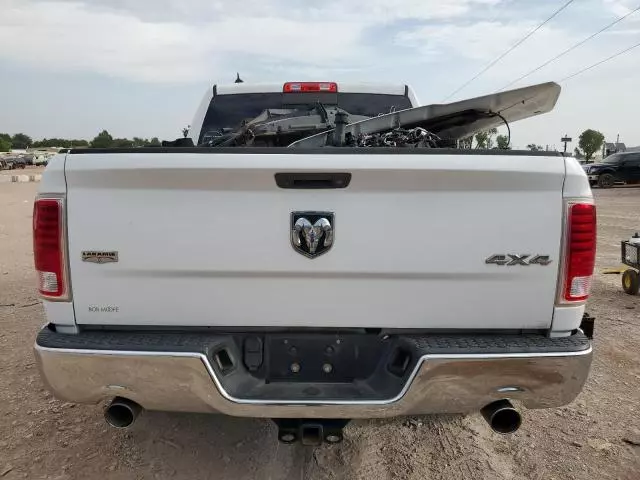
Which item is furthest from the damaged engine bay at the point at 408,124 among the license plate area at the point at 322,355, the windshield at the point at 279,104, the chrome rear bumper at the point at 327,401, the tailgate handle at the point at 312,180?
the chrome rear bumper at the point at 327,401

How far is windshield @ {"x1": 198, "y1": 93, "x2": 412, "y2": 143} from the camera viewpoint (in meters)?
5.61

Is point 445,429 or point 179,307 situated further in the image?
point 445,429

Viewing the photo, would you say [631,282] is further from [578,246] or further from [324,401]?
[324,401]

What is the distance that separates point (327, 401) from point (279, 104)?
3.95 metres

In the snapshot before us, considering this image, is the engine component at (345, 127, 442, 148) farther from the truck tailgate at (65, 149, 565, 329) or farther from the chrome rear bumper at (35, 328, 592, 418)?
the chrome rear bumper at (35, 328, 592, 418)

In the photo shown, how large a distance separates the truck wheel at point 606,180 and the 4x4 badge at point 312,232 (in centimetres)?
2972

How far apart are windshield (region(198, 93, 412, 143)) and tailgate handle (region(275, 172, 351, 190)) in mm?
3343

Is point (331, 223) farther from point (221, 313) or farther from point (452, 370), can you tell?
point (452, 370)

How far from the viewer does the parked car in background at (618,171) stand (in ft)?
90.5

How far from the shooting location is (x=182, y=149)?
8.04 ft

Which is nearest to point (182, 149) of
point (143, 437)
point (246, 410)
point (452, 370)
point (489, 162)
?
point (246, 410)

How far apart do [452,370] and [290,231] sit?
951 millimetres

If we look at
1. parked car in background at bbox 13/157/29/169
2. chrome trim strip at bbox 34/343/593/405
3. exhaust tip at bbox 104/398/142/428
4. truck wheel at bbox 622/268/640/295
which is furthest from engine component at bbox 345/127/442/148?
parked car in background at bbox 13/157/29/169

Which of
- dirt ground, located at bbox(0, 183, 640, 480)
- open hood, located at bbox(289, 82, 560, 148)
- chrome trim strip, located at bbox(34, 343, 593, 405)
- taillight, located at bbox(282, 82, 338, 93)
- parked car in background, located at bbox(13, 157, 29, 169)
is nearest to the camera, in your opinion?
chrome trim strip, located at bbox(34, 343, 593, 405)
